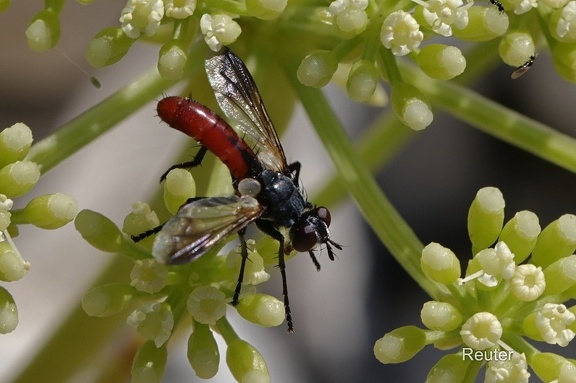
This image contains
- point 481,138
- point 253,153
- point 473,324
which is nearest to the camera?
point 473,324

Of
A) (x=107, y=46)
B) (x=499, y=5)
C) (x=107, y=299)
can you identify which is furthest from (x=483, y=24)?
(x=107, y=299)

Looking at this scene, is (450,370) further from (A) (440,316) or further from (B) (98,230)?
(B) (98,230)

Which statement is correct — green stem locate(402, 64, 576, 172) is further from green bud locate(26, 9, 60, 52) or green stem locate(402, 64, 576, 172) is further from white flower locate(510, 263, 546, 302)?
green bud locate(26, 9, 60, 52)

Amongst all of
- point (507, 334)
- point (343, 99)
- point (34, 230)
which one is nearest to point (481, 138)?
point (343, 99)

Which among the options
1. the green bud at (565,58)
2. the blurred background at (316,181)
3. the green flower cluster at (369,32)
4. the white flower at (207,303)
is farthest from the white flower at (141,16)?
the blurred background at (316,181)

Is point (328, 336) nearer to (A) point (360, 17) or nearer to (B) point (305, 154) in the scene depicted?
(B) point (305, 154)

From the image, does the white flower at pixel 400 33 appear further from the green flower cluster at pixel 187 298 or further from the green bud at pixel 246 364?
the green bud at pixel 246 364
